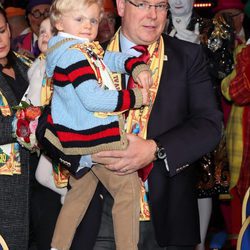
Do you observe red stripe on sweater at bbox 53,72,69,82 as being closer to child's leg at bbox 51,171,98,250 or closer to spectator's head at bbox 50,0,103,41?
spectator's head at bbox 50,0,103,41

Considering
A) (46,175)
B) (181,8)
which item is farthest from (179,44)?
(181,8)

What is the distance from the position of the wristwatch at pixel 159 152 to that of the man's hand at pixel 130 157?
3cm

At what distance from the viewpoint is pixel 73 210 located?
3.90 metres

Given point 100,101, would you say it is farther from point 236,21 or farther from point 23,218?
point 236,21

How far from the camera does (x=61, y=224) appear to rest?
3912 mm

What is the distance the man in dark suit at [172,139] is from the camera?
3826mm

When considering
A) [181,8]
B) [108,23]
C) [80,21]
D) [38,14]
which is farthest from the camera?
[38,14]

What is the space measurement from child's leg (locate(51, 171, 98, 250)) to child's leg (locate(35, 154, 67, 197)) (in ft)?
2.56

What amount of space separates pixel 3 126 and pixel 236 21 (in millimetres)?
3617

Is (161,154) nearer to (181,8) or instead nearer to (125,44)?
(125,44)

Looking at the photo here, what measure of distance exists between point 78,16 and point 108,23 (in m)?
3.52

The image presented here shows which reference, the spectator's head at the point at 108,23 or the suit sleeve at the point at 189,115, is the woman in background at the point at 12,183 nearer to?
the suit sleeve at the point at 189,115

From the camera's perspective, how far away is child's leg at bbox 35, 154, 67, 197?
4695 mm

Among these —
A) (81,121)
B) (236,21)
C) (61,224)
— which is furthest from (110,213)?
(236,21)
